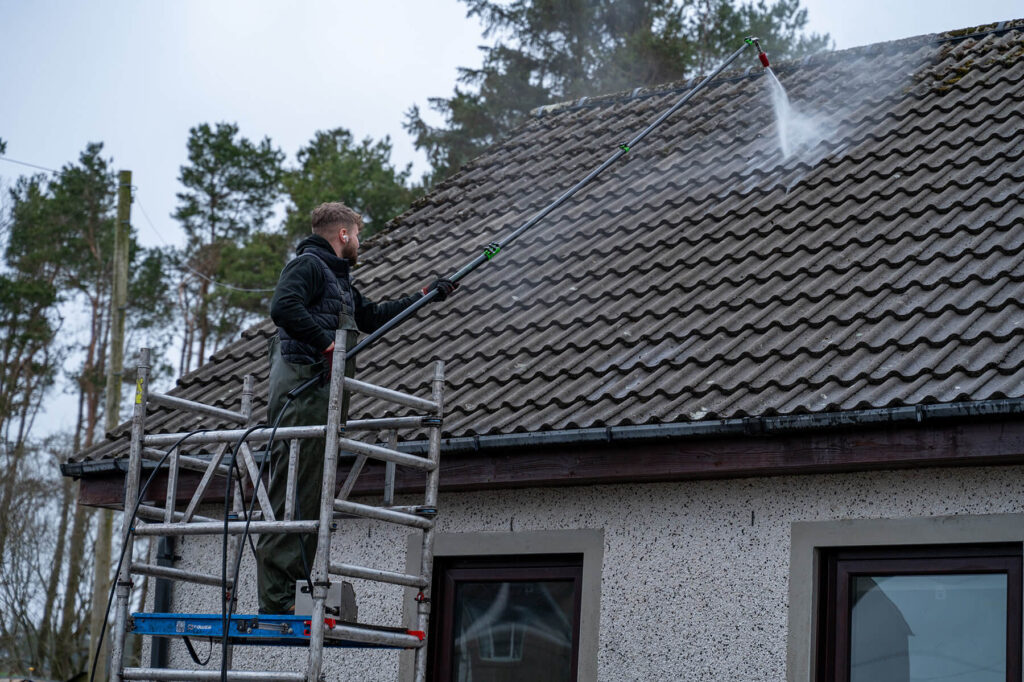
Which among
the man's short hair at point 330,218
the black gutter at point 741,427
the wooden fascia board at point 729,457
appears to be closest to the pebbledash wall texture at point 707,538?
the wooden fascia board at point 729,457

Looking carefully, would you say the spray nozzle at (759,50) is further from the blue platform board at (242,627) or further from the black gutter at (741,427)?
the blue platform board at (242,627)

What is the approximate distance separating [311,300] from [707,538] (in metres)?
2.20

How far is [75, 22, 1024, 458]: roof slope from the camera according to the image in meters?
6.08

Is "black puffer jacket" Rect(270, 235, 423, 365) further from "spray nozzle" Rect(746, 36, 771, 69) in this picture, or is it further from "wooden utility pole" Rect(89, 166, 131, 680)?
"wooden utility pole" Rect(89, 166, 131, 680)

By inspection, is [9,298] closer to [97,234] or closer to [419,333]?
[97,234]

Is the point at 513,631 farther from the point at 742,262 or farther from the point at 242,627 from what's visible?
the point at 742,262

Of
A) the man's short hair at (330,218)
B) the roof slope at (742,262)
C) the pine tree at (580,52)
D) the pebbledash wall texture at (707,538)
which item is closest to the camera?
the pebbledash wall texture at (707,538)

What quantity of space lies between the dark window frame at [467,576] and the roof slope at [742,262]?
0.82 m

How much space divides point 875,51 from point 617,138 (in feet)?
6.99

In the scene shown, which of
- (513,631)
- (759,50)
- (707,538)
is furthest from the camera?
(759,50)

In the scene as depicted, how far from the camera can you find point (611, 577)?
6.43 metres

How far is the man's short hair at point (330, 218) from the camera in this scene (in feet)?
19.4

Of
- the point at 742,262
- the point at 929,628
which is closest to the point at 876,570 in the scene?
the point at 929,628

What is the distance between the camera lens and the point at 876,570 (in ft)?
19.2
